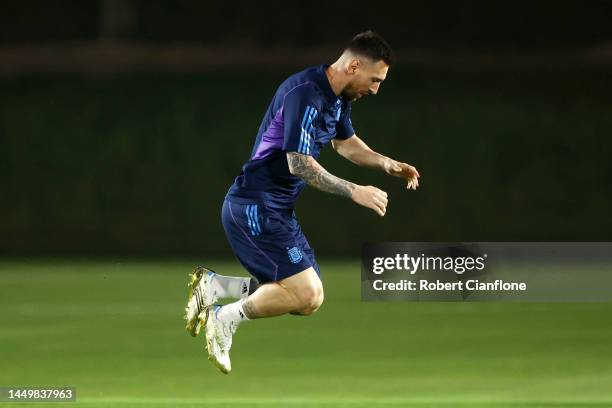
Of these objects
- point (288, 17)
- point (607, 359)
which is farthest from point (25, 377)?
point (288, 17)

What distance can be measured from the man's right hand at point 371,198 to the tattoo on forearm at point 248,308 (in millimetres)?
1133

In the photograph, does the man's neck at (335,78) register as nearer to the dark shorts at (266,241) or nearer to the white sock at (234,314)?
the dark shorts at (266,241)

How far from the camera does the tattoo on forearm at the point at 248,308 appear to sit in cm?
704

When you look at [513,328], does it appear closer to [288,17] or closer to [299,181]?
[299,181]

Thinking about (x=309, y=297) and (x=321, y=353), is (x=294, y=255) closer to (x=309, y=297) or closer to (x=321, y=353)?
(x=309, y=297)

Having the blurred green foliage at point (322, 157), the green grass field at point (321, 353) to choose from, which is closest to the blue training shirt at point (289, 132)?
the green grass field at point (321, 353)

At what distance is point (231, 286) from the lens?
7.50m

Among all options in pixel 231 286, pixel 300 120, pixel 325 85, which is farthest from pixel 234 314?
pixel 325 85

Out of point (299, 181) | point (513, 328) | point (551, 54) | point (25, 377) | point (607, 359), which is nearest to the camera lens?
point (299, 181)

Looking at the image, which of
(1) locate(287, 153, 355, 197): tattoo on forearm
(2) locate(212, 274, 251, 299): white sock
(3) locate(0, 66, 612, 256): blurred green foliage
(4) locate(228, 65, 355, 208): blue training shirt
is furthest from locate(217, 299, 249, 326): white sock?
(3) locate(0, 66, 612, 256): blurred green foliage

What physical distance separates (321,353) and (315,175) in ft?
10.6

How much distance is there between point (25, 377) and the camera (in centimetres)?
820

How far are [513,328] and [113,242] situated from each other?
958 cm

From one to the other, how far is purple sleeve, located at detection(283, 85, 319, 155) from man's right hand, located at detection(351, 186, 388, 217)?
1.41 ft
